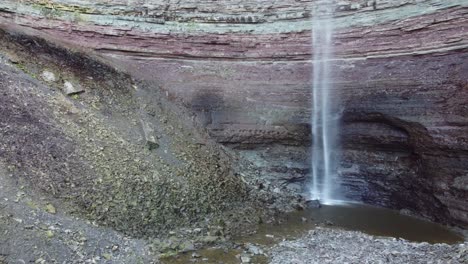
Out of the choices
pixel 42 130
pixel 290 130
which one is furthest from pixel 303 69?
pixel 42 130

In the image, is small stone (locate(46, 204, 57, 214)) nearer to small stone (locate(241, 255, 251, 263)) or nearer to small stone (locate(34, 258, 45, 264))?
small stone (locate(34, 258, 45, 264))

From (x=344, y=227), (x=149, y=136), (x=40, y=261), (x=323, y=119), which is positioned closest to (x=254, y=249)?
(x=344, y=227)

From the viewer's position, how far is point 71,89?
11695 mm

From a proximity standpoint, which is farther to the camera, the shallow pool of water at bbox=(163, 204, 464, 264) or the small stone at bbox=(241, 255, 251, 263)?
the shallow pool of water at bbox=(163, 204, 464, 264)

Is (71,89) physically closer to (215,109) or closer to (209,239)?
(215,109)

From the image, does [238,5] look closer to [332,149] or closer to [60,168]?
[332,149]

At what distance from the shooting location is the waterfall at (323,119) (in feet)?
42.0

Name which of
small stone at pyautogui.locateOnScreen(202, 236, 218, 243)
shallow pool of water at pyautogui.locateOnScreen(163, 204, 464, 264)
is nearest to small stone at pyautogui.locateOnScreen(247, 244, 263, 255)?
shallow pool of water at pyautogui.locateOnScreen(163, 204, 464, 264)

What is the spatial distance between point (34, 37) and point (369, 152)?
34.6 feet

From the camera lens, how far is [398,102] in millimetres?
11352

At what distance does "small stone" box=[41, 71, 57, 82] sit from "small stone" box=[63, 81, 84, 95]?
12.9 inches

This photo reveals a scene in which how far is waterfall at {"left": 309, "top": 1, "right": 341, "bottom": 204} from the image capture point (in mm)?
12812

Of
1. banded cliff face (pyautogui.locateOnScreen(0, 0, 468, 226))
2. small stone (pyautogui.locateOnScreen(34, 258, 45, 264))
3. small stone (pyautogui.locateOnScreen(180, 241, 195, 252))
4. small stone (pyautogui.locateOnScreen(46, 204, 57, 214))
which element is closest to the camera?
small stone (pyautogui.locateOnScreen(34, 258, 45, 264))

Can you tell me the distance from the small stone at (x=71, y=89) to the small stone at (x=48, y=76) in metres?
0.33
